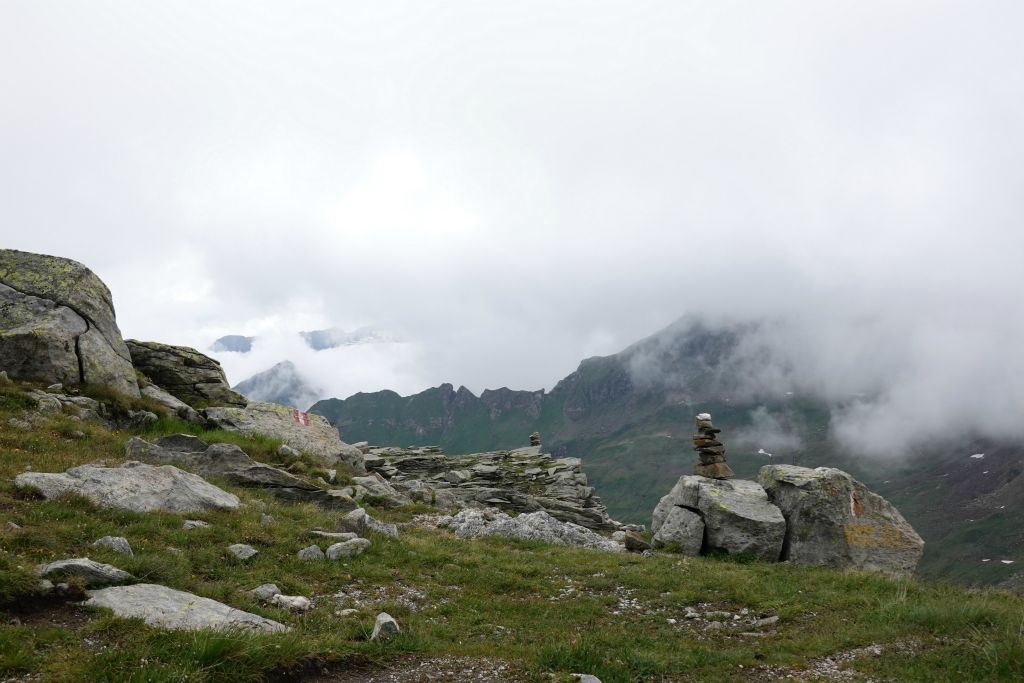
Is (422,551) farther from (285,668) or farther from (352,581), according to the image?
(285,668)

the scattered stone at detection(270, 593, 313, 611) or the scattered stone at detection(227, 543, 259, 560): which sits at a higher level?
the scattered stone at detection(227, 543, 259, 560)

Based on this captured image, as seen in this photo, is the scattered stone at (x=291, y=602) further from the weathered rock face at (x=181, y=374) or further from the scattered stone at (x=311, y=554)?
the weathered rock face at (x=181, y=374)

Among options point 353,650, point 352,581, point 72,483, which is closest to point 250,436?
point 72,483

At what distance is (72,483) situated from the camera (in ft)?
57.6

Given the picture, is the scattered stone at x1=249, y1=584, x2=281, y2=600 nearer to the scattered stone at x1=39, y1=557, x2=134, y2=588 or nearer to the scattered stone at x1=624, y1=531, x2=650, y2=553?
the scattered stone at x1=39, y1=557, x2=134, y2=588

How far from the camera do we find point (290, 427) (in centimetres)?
3766

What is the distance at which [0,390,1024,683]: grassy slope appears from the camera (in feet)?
32.5

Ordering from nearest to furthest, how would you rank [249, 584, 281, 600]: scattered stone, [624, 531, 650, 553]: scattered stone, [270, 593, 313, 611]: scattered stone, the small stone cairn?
1. [270, 593, 313, 611]: scattered stone
2. [249, 584, 281, 600]: scattered stone
3. [624, 531, 650, 553]: scattered stone
4. the small stone cairn

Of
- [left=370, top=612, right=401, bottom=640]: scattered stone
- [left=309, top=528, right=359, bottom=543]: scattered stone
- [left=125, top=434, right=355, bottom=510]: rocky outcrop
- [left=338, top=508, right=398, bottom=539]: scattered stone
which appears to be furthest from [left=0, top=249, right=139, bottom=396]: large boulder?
[left=370, top=612, right=401, bottom=640]: scattered stone

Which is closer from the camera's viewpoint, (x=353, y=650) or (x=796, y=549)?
→ (x=353, y=650)

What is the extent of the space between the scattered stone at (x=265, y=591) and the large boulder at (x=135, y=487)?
242 inches

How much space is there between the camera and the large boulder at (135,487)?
1713 cm

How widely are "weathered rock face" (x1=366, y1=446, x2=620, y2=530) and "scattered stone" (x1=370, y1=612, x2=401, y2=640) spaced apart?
79.0 ft

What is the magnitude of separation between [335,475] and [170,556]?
60.0 feet
